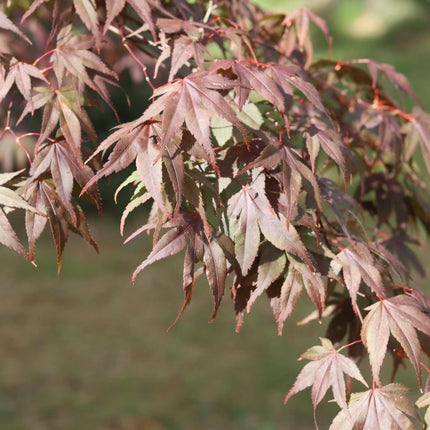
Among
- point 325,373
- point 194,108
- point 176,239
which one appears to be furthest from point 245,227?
point 325,373

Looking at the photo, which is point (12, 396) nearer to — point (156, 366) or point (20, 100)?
point (156, 366)

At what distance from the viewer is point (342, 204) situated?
1276mm

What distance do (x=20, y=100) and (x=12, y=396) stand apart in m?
1.83

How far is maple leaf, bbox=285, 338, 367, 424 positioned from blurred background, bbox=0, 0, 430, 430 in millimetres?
2098

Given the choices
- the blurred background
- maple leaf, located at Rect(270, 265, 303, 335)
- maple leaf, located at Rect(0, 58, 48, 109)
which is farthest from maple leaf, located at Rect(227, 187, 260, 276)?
the blurred background

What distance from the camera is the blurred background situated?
10.5ft

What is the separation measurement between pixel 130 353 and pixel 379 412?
117 inches

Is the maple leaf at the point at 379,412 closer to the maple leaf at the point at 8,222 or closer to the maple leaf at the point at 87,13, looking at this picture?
the maple leaf at the point at 8,222

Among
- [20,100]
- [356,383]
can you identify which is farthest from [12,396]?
[356,383]

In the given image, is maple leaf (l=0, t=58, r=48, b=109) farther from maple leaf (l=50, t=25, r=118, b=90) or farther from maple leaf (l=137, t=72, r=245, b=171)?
maple leaf (l=137, t=72, r=245, b=171)

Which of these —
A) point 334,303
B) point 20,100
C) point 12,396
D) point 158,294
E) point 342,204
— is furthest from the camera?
point 158,294

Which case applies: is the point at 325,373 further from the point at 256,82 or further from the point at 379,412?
the point at 256,82

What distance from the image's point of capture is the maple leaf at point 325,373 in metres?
1.10

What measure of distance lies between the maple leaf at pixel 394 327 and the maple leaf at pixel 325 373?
0.26 feet
